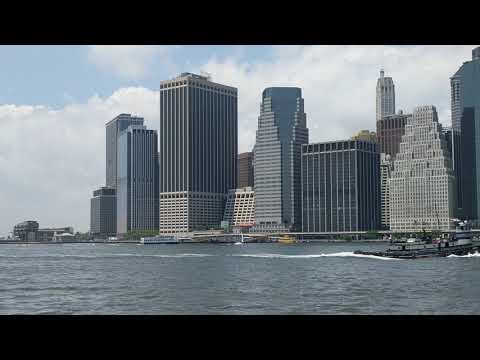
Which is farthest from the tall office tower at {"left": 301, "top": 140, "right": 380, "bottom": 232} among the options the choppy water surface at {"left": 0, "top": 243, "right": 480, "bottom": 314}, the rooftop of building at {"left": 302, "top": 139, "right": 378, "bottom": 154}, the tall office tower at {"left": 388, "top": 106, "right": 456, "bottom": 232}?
the choppy water surface at {"left": 0, "top": 243, "right": 480, "bottom": 314}

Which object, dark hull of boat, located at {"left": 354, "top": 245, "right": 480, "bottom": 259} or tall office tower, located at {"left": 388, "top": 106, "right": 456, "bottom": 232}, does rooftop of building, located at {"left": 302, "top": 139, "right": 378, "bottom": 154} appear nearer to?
tall office tower, located at {"left": 388, "top": 106, "right": 456, "bottom": 232}

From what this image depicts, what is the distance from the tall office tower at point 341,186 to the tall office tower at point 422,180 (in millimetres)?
10815

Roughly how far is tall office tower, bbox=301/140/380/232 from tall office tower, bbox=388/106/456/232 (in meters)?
10.8

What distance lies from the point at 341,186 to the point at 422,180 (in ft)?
80.6

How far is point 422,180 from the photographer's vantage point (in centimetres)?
17612

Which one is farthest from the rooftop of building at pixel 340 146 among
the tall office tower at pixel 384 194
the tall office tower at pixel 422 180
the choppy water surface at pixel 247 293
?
the choppy water surface at pixel 247 293

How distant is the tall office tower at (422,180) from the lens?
172 m

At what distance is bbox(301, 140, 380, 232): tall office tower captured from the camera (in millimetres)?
189425

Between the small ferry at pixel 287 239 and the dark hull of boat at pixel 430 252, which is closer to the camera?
the dark hull of boat at pixel 430 252

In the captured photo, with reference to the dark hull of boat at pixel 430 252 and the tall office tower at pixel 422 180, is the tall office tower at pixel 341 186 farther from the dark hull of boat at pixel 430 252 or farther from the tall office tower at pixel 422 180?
the dark hull of boat at pixel 430 252

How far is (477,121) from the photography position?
192 meters

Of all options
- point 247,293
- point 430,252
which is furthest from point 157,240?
point 247,293
